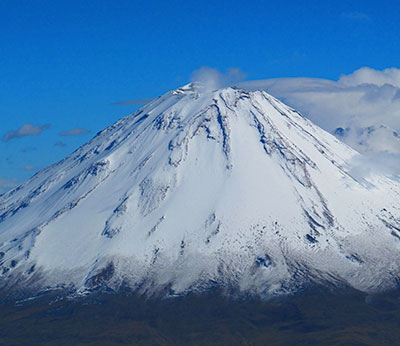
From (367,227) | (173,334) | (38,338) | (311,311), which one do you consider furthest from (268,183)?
(38,338)

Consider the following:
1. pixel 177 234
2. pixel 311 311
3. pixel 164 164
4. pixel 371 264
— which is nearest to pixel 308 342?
pixel 311 311

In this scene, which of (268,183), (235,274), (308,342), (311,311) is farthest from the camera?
(268,183)

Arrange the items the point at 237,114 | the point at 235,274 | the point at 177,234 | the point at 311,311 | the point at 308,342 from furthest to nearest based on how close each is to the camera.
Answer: the point at 237,114 → the point at 177,234 → the point at 235,274 → the point at 311,311 → the point at 308,342

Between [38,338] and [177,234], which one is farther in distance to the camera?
[177,234]

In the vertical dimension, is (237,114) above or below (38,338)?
above

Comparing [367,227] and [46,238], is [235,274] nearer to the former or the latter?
[367,227]

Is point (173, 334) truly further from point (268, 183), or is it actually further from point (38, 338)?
point (268, 183)

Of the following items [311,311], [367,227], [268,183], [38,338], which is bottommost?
[38,338]
